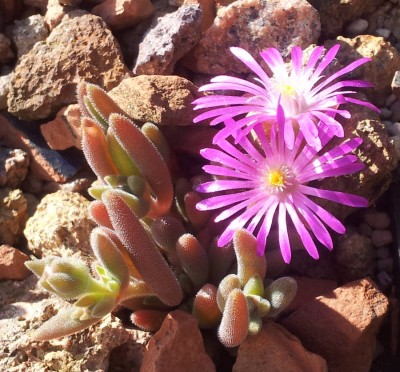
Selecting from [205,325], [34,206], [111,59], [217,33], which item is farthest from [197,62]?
[205,325]

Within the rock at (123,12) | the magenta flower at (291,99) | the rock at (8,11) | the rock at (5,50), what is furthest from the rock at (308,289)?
the rock at (8,11)

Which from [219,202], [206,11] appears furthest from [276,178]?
[206,11]

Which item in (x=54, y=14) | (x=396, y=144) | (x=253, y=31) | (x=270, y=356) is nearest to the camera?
(x=270, y=356)

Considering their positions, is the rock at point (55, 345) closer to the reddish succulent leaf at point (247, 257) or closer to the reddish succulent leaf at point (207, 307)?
the reddish succulent leaf at point (207, 307)

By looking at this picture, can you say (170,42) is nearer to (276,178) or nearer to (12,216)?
(276,178)

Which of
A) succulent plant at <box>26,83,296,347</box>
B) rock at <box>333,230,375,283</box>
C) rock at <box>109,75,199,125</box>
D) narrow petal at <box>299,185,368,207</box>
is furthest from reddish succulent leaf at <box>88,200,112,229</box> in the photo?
rock at <box>333,230,375,283</box>

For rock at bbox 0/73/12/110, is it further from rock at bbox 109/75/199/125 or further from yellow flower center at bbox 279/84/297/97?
yellow flower center at bbox 279/84/297/97
